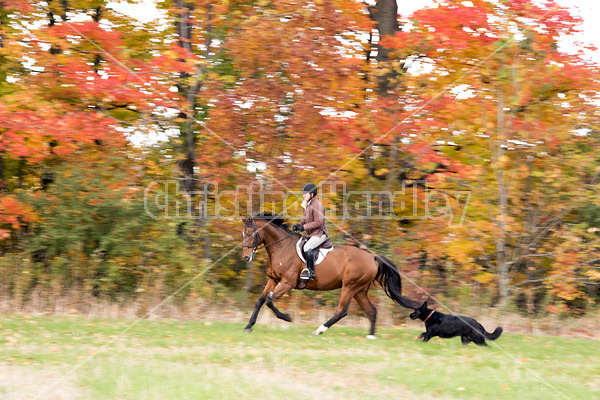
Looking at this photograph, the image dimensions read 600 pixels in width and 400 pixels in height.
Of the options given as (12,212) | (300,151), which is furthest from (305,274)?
(12,212)

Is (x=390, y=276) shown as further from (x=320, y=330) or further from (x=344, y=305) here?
(x=320, y=330)

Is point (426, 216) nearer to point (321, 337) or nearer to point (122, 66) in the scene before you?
point (321, 337)

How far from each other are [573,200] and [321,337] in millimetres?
7399

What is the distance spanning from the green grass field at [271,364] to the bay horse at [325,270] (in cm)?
69

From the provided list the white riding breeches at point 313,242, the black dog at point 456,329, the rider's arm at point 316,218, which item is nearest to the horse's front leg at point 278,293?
the white riding breeches at point 313,242

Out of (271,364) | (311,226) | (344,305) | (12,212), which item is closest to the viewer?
(271,364)

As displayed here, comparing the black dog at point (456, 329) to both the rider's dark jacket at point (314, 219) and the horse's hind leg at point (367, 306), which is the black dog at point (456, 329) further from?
the rider's dark jacket at point (314, 219)

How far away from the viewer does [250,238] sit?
1123 cm

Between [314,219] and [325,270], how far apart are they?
1090mm

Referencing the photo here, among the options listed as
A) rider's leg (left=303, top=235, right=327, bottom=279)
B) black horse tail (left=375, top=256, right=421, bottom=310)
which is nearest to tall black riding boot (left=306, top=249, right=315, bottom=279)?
rider's leg (left=303, top=235, right=327, bottom=279)

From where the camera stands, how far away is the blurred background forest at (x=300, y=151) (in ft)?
45.6

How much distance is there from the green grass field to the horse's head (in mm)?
1591

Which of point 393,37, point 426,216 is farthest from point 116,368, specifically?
point 393,37

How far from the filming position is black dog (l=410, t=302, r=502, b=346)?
414 inches
